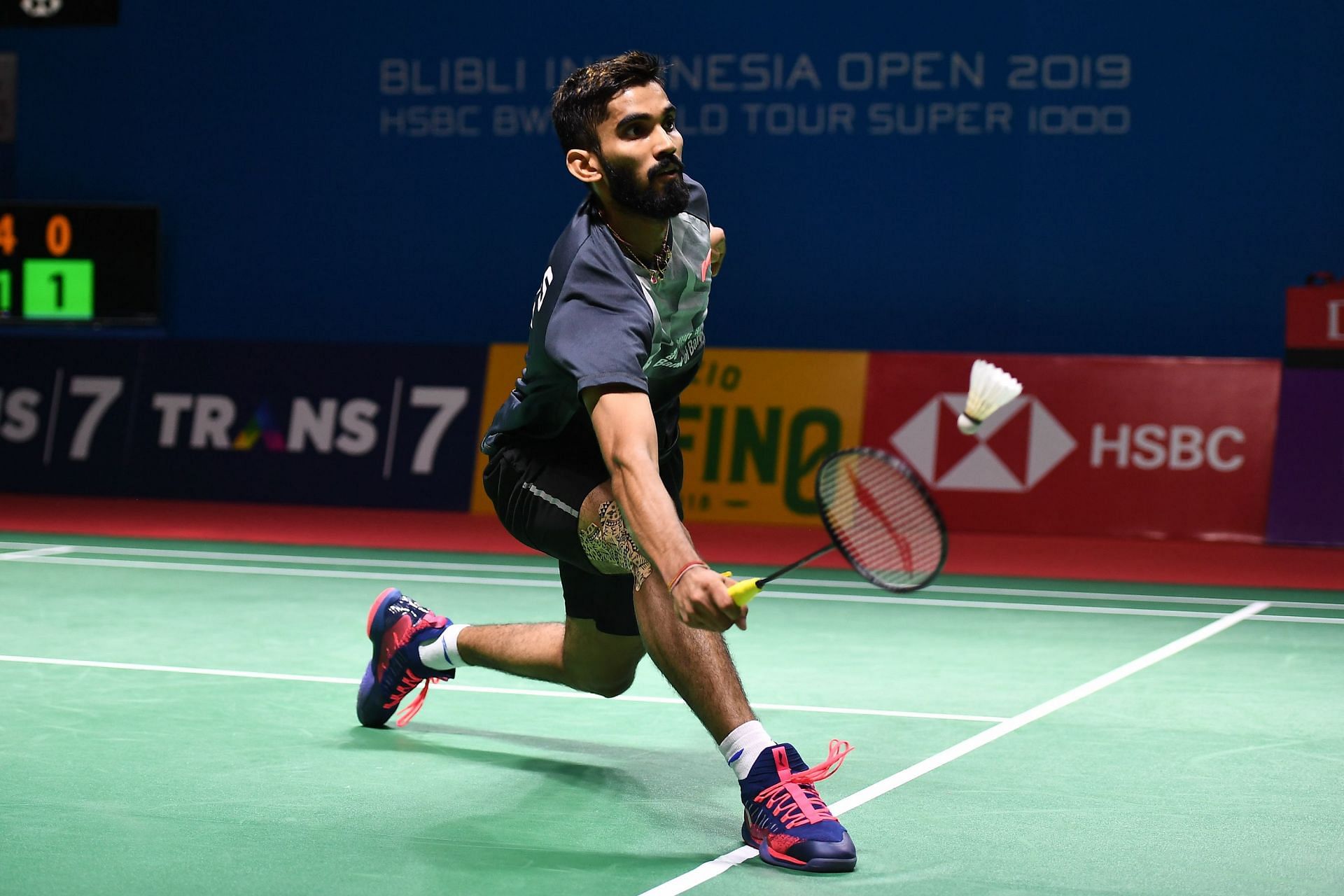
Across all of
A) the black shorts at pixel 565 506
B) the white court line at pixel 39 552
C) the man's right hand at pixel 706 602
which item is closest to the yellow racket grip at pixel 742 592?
the man's right hand at pixel 706 602

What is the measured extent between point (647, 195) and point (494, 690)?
2038mm

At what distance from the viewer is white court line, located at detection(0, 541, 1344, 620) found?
7.11 m

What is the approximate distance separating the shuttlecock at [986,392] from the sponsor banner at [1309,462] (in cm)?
577

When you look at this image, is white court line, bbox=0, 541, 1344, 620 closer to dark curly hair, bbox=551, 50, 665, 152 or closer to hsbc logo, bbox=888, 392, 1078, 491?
hsbc logo, bbox=888, 392, 1078, 491

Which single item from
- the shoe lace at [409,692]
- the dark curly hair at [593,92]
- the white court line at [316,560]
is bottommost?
the white court line at [316,560]

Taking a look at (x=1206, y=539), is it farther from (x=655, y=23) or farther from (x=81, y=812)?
(x=81, y=812)

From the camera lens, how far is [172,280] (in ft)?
38.7

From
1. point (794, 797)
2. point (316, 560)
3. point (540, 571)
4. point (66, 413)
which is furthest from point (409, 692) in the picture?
point (66, 413)

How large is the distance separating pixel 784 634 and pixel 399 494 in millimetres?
4549

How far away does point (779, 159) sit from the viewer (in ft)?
34.8

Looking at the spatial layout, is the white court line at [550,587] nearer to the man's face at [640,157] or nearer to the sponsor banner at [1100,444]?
the sponsor banner at [1100,444]

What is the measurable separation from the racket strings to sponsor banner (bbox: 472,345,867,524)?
5.89 meters

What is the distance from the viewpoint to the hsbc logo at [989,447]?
9.28 meters

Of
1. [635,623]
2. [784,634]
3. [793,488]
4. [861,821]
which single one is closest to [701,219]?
[635,623]
